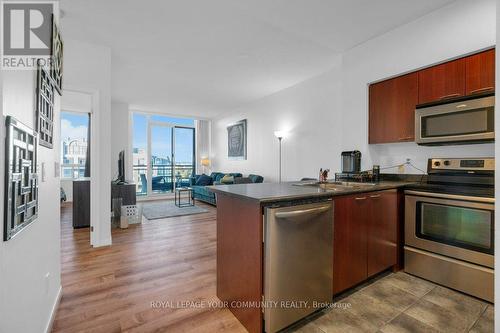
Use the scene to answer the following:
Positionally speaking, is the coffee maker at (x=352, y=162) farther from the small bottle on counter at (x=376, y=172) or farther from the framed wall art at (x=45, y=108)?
the framed wall art at (x=45, y=108)

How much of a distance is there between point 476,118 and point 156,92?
213 inches

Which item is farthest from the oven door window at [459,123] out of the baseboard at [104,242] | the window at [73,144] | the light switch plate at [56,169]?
the window at [73,144]

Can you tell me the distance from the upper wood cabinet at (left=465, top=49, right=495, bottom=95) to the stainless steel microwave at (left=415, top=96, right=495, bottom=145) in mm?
137

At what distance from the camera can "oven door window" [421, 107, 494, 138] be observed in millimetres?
2029

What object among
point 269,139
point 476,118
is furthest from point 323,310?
point 269,139

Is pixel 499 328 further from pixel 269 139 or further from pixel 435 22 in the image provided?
pixel 269 139

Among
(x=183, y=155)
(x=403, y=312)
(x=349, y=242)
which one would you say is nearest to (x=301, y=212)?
(x=349, y=242)

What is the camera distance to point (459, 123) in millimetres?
2189

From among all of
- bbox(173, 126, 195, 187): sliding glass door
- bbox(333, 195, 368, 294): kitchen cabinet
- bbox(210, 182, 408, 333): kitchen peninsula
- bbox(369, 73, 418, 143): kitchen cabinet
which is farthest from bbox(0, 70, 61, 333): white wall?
bbox(173, 126, 195, 187): sliding glass door

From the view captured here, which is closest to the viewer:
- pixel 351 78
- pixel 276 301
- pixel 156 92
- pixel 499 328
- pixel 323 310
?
pixel 499 328

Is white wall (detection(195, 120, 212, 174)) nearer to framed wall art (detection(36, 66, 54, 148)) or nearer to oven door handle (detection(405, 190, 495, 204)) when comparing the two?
framed wall art (detection(36, 66, 54, 148))

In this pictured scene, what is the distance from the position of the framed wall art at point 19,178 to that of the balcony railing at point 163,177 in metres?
6.40

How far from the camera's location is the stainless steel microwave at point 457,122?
79.7 inches

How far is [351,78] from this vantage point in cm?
321
